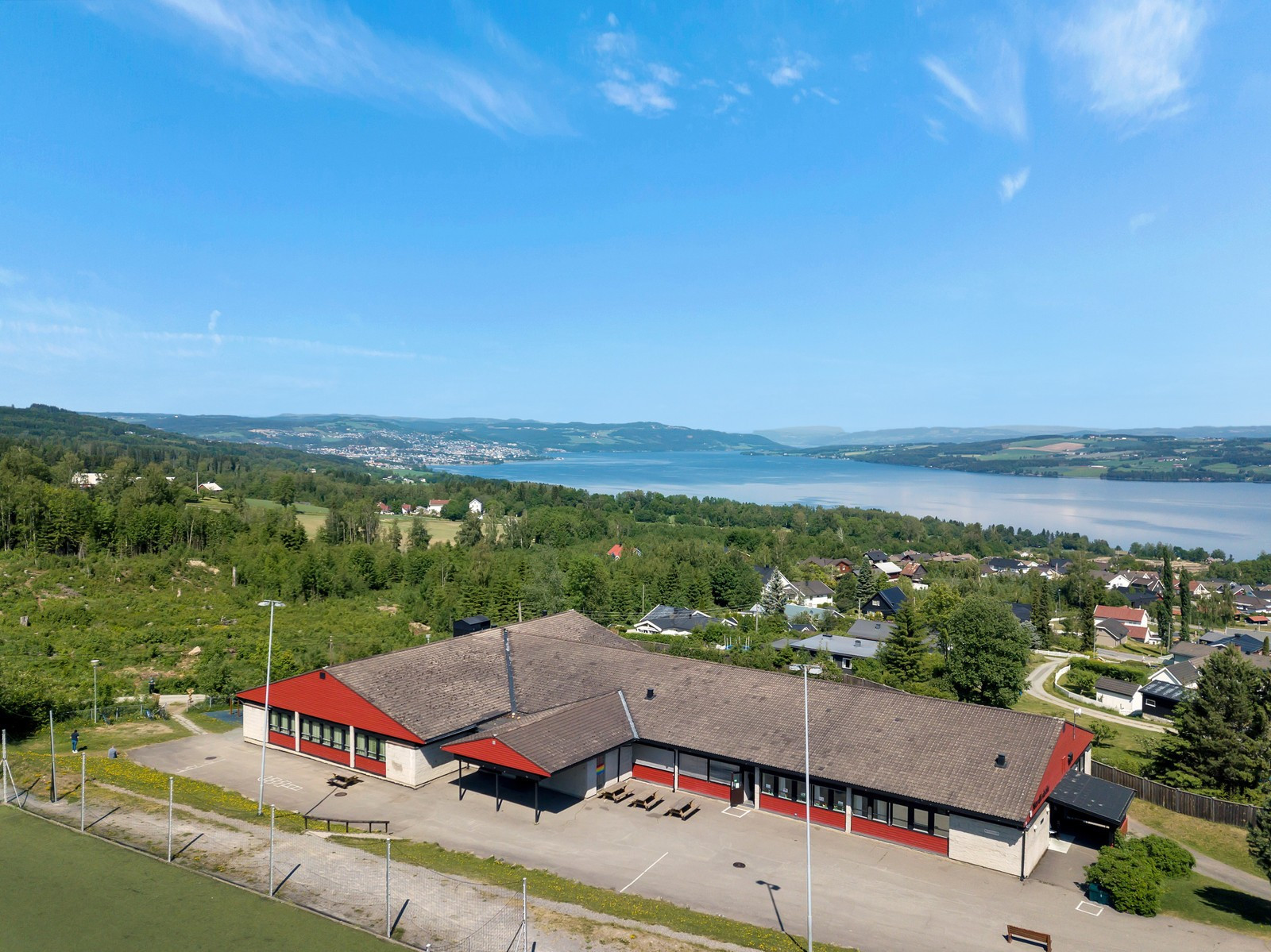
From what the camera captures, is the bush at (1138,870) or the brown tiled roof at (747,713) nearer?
the bush at (1138,870)

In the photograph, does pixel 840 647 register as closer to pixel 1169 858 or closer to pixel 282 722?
pixel 1169 858

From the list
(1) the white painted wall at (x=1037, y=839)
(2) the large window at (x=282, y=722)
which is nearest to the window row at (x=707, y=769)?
(1) the white painted wall at (x=1037, y=839)

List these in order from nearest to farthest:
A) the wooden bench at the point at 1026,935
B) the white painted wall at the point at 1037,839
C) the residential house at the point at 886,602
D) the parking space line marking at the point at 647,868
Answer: the wooden bench at the point at 1026,935 < the parking space line marking at the point at 647,868 < the white painted wall at the point at 1037,839 < the residential house at the point at 886,602

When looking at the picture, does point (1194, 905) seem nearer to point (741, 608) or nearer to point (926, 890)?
point (926, 890)

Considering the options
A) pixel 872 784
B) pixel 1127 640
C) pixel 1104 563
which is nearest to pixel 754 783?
pixel 872 784

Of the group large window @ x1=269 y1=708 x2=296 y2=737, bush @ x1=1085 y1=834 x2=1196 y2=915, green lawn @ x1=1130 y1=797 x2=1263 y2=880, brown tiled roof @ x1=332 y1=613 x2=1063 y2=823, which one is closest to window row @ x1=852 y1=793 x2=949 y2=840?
brown tiled roof @ x1=332 y1=613 x2=1063 y2=823

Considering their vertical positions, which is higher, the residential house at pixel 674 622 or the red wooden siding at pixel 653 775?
the red wooden siding at pixel 653 775

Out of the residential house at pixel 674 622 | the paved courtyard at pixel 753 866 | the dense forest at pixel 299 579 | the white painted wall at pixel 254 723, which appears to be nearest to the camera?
the paved courtyard at pixel 753 866

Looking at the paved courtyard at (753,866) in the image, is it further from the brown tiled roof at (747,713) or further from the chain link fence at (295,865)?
the chain link fence at (295,865)

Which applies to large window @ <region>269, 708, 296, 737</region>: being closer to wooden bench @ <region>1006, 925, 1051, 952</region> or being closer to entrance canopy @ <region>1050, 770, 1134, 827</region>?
wooden bench @ <region>1006, 925, 1051, 952</region>
